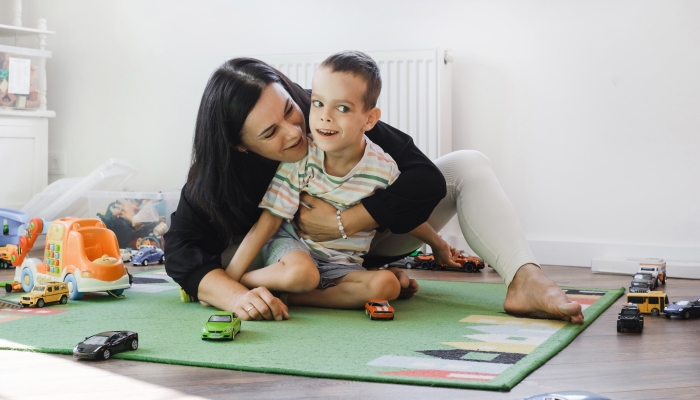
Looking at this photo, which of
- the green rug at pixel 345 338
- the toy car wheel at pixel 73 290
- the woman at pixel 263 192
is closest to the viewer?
the green rug at pixel 345 338

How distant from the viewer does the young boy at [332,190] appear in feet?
4.49

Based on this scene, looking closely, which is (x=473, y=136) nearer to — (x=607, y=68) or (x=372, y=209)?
(x=607, y=68)

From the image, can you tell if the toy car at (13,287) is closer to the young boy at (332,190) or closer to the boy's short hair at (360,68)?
the young boy at (332,190)

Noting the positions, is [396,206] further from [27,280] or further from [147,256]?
[147,256]

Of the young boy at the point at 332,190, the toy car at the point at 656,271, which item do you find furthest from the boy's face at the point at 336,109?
the toy car at the point at 656,271

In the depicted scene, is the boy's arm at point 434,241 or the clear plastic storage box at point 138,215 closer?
the boy's arm at point 434,241

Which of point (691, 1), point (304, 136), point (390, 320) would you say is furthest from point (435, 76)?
point (390, 320)

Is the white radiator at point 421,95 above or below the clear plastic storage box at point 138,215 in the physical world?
above

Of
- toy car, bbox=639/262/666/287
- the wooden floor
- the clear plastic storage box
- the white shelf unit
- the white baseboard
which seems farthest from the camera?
the white shelf unit

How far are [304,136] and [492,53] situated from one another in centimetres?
113

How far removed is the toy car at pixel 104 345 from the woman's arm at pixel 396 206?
0.48m

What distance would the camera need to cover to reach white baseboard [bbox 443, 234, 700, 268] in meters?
2.15

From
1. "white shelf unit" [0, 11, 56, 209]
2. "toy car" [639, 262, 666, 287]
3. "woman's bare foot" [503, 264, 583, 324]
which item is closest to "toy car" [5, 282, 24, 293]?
"woman's bare foot" [503, 264, 583, 324]

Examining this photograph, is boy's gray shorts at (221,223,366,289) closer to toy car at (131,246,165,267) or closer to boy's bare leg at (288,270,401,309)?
boy's bare leg at (288,270,401,309)
